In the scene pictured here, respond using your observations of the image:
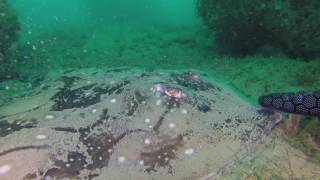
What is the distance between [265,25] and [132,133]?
7.35 m

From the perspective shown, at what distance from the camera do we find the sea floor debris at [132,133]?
2.86 meters

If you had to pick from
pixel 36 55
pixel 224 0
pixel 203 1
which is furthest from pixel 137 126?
pixel 36 55

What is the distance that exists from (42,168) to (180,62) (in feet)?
26.3


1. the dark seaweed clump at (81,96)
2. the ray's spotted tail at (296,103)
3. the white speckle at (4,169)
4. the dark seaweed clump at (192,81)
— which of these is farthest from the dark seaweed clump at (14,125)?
the ray's spotted tail at (296,103)

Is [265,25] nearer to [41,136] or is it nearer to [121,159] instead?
[121,159]

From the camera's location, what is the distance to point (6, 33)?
32.8 feet

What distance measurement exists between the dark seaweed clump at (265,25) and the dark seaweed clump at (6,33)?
6571 mm

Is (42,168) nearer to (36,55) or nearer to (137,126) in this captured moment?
(137,126)

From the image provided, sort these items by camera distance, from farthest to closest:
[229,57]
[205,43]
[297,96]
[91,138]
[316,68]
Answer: [205,43] → [229,57] → [316,68] → [297,96] → [91,138]

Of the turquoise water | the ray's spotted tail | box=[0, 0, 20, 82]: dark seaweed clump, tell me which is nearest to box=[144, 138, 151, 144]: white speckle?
the turquoise water

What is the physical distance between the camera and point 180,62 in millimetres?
10500

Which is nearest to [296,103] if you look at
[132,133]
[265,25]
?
[132,133]

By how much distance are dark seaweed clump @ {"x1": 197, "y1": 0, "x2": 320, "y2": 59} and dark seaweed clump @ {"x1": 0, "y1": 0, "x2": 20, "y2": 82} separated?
21.6 feet

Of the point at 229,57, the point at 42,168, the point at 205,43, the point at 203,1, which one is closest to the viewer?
the point at 42,168
